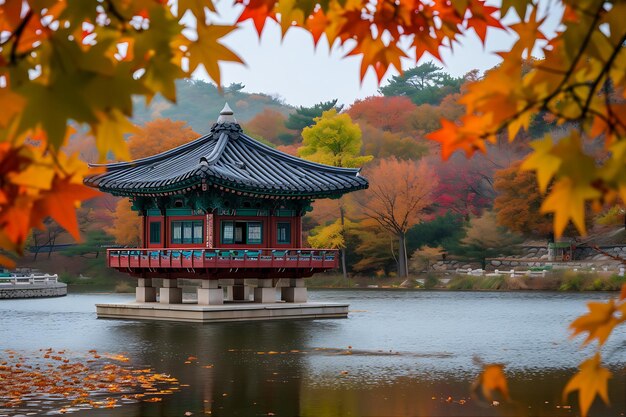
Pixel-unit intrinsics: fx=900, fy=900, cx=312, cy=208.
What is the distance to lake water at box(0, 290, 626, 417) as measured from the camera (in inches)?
383

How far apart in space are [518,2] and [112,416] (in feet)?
24.9

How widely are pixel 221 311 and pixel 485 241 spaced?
2175 cm

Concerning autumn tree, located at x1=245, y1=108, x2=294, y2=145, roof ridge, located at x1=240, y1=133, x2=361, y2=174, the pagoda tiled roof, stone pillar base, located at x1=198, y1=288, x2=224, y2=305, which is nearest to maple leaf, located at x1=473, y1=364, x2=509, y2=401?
the pagoda tiled roof

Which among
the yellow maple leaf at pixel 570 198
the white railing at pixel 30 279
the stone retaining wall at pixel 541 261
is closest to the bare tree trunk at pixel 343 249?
the stone retaining wall at pixel 541 261

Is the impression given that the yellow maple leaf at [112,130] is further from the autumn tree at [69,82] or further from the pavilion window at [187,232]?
the pavilion window at [187,232]

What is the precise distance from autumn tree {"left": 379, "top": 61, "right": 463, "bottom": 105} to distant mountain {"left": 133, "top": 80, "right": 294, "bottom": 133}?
27.2 m

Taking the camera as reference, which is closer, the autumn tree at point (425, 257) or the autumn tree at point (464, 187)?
the autumn tree at point (425, 257)

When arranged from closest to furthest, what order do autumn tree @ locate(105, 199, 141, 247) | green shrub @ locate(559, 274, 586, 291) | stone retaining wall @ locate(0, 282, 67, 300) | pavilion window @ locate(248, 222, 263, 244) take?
pavilion window @ locate(248, 222, 263, 244) → green shrub @ locate(559, 274, 586, 291) → stone retaining wall @ locate(0, 282, 67, 300) → autumn tree @ locate(105, 199, 141, 247)

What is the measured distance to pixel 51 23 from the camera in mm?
1765

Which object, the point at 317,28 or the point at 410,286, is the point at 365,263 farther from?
the point at 317,28

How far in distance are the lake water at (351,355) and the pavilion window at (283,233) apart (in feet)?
8.93

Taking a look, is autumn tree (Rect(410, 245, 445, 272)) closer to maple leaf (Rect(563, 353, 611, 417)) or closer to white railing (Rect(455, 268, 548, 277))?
white railing (Rect(455, 268, 548, 277))

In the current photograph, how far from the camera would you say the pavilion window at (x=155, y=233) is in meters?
24.3

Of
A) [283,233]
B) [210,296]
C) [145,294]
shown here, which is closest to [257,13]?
[210,296]
